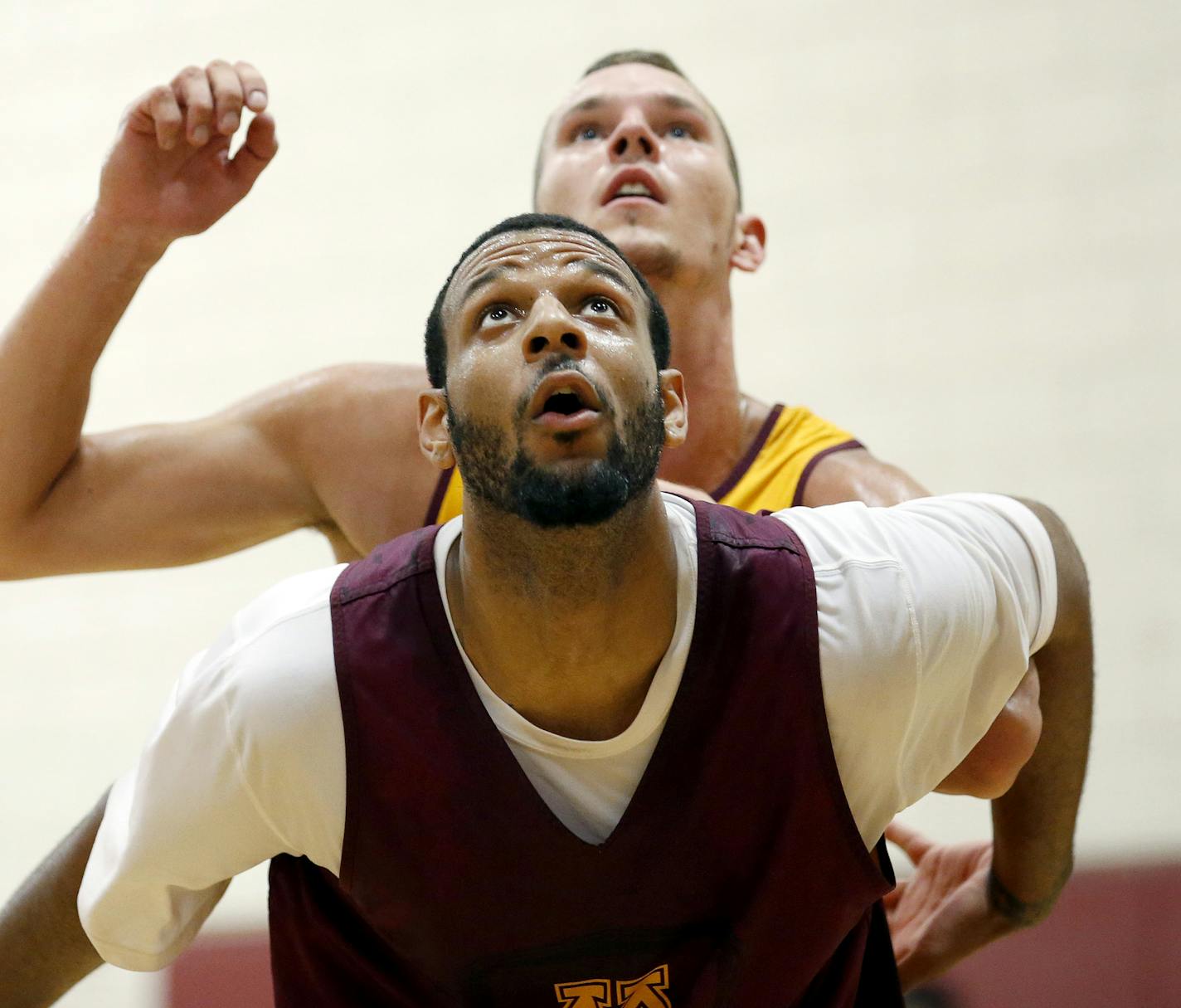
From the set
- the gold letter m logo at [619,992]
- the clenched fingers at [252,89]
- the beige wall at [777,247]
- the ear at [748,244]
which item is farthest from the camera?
the beige wall at [777,247]

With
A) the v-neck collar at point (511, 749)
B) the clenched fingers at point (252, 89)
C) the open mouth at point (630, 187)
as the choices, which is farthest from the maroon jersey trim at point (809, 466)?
the clenched fingers at point (252, 89)

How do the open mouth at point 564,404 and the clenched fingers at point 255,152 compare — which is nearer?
the open mouth at point 564,404

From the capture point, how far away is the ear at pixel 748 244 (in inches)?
88.7

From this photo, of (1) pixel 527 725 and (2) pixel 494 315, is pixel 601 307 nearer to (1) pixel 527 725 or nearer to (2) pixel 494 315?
(2) pixel 494 315

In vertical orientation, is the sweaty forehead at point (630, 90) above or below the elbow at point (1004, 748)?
above

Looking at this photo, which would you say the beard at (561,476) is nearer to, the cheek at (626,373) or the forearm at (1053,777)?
the cheek at (626,373)

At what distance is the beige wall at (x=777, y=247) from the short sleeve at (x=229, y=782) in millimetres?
1517

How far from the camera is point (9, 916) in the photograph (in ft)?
5.07

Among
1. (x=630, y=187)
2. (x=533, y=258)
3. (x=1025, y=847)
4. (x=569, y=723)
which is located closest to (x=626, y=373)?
(x=533, y=258)

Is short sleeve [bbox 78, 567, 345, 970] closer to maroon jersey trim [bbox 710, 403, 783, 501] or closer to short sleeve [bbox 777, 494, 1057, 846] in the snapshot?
short sleeve [bbox 777, 494, 1057, 846]

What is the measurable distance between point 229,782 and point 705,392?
977 millimetres

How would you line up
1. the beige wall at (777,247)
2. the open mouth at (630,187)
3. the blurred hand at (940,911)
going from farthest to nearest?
the beige wall at (777,247)
the open mouth at (630,187)
the blurred hand at (940,911)

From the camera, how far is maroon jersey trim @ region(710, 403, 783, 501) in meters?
1.92

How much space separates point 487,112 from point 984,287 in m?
1.14
